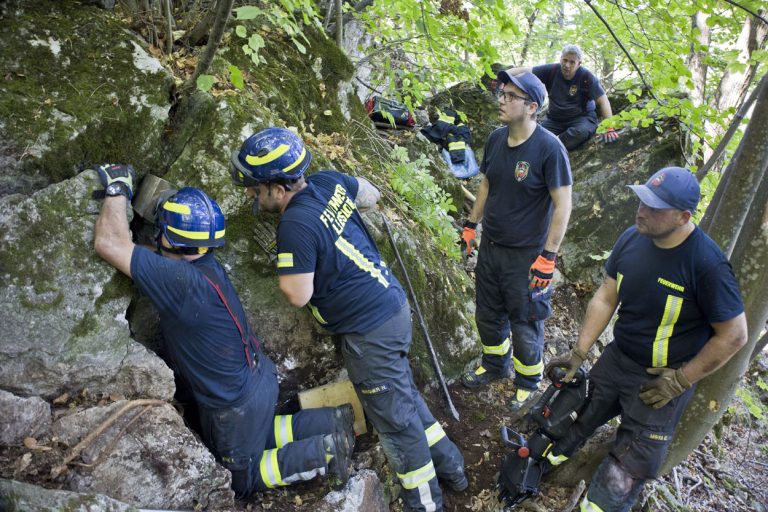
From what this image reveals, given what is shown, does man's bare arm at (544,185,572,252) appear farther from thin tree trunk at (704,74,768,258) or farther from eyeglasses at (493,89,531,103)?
thin tree trunk at (704,74,768,258)

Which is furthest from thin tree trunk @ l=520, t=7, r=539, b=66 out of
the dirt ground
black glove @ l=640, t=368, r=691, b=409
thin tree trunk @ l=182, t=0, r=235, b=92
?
black glove @ l=640, t=368, r=691, b=409

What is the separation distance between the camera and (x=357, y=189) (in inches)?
153

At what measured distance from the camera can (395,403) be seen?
3.61 m

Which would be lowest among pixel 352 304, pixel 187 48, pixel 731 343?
pixel 352 304

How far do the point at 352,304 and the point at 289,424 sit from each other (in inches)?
46.3

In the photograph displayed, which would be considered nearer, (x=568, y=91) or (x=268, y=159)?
(x=268, y=159)

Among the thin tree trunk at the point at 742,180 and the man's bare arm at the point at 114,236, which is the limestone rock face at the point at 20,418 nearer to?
the man's bare arm at the point at 114,236

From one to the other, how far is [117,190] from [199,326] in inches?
42.1

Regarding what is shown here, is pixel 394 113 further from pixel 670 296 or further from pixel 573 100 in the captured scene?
pixel 670 296


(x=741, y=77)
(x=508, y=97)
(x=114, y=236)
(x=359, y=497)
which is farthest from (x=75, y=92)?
(x=741, y=77)

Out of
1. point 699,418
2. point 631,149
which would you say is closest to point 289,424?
point 699,418

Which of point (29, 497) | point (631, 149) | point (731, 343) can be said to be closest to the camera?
point (29, 497)

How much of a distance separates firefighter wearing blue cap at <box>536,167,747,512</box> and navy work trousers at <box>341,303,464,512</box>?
1.19 m

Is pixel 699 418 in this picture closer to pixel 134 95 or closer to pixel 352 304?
pixel 352 304
